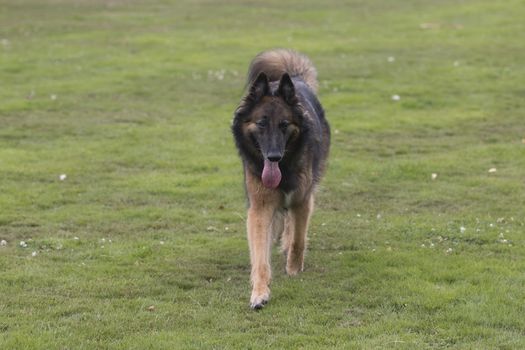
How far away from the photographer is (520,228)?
10.6 meters

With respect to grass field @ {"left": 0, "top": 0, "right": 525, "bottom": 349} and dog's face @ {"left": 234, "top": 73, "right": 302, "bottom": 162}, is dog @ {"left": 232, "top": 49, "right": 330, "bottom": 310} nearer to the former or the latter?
dog's face @ {"left": 234, "top": 73, "right": 302, "bottom": 162}

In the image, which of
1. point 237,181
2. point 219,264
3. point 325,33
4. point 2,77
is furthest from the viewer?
point 325,33

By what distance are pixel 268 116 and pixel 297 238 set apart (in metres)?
1.39

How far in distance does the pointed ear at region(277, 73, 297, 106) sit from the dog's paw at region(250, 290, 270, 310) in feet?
6.12

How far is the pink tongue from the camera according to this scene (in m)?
8.57

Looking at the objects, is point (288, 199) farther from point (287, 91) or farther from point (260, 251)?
point (287, 91)

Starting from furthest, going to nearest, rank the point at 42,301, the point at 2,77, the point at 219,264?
1. the point at 2,77
2. the point at 219,264
3. the point at 42,301

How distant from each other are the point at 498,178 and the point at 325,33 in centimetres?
1528

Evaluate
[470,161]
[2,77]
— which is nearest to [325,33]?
[2,77]

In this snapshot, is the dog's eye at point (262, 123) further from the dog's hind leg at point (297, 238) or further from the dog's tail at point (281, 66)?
the dog's tail at point (281, 66)

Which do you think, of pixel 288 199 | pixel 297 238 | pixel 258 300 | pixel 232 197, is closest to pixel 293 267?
pixel 297 238

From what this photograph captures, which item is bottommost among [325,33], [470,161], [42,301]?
[325,33]

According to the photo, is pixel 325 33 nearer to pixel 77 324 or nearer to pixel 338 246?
pixel 338 246

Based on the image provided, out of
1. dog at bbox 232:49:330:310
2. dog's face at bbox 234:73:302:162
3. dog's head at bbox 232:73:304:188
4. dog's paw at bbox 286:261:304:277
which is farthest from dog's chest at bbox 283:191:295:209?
dog's paw at bbox 286:261:304:277
